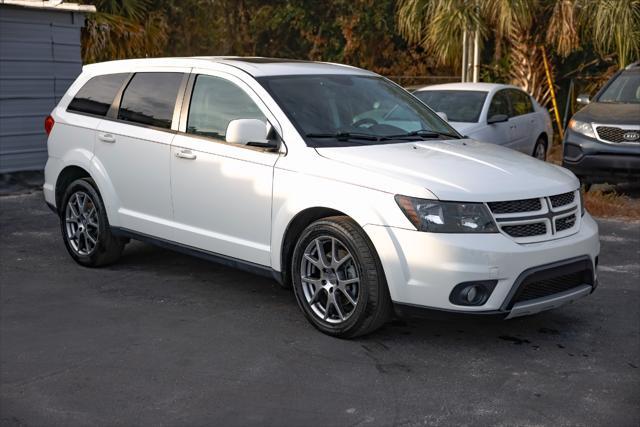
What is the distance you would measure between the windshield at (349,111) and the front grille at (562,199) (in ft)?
3.70

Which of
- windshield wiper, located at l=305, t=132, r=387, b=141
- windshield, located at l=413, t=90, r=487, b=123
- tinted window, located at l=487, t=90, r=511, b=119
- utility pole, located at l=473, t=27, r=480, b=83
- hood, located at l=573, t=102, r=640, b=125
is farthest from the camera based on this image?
utility pole, located at l=473, t=27, r=480, b=83

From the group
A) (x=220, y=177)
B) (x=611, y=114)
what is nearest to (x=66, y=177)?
(x=220, y=177)

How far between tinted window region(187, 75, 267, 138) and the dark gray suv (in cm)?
642

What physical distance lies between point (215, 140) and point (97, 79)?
1788 mm

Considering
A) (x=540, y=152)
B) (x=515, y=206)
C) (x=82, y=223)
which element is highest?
(x=515, y=206)

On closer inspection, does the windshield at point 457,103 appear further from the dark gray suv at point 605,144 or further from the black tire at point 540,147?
the black tire at point 540,147

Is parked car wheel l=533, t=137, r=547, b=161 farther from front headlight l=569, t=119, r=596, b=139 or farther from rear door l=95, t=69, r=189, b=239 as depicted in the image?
rear door l=95, t=69, r=189, b=239

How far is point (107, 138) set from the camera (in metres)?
7.48

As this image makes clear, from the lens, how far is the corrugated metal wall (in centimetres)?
1321

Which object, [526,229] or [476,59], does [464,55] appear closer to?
[476,59]

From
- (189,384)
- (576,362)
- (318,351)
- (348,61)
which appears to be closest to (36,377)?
(189,384)

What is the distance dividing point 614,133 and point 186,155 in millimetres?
6827

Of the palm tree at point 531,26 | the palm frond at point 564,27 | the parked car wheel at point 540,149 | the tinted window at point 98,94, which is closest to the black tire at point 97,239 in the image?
the tinted window at point 98,94

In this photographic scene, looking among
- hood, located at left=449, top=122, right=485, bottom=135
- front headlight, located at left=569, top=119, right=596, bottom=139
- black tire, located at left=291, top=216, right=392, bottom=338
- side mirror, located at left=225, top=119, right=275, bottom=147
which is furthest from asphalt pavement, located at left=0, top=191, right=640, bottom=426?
hood, located at left=449, top=122, right=485, bottom=135
